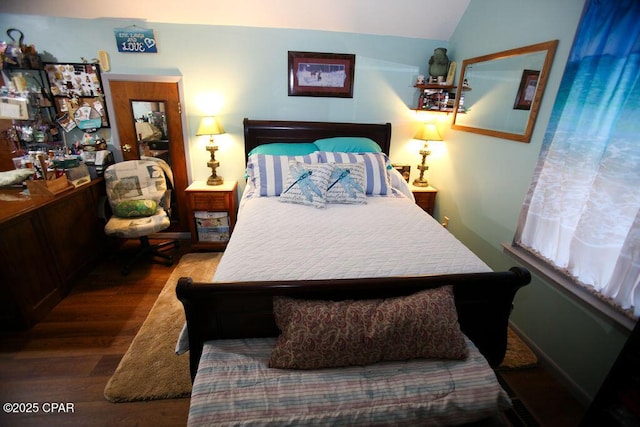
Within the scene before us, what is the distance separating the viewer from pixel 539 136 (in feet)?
6.22

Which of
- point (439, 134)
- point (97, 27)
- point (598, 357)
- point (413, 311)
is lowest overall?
point (598, 357)

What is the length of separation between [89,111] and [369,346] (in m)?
3.28

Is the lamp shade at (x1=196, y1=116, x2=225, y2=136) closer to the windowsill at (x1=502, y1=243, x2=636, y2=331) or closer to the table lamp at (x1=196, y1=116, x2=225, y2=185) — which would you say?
the table lamp at (x1=196, y1=116, x2=225, y2=185)

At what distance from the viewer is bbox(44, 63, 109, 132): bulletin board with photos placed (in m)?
2.66

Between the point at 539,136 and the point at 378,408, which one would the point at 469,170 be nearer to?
the point at 539,136

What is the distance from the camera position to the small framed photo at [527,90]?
1.92m

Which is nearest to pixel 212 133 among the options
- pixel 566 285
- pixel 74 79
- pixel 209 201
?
pixel 209 201

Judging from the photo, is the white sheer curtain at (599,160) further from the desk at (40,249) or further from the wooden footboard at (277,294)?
the desk at (40,249)

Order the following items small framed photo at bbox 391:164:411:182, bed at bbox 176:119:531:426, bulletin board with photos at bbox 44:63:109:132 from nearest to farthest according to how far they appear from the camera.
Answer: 1. bed at bbox 176:119:531:426
2. bulletin board with photos at bbox 44:63:109:132
3. small framed photo at bbox 391:164:411:182

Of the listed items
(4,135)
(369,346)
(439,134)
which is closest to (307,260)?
(369,346)

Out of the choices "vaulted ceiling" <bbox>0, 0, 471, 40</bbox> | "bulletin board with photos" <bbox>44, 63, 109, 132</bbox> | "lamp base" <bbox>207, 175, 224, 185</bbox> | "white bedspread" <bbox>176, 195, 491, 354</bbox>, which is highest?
"vaulted ceiling" <bbox>0, 0, 471, 40</bbox>

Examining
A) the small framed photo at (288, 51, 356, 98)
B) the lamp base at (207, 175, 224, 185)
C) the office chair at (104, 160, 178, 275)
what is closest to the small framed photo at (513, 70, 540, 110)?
the small framed photo at (288, 51, 356, 98)

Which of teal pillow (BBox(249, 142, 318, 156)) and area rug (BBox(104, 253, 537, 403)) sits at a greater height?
teal pillow (BBox(249, 142, 318, 156))

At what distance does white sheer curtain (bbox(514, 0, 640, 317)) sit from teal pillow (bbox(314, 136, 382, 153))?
1.42 metres
